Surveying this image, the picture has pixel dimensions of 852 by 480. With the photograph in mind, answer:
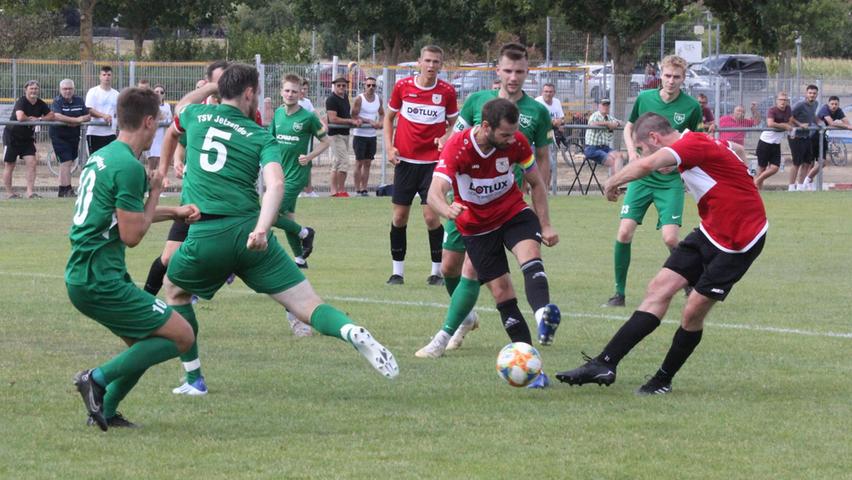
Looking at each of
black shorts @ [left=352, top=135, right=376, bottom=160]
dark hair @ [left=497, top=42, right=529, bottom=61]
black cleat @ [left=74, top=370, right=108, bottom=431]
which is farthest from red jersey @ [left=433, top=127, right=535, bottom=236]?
black shorts @ [left=352, top=135, right=376, bottom=160]

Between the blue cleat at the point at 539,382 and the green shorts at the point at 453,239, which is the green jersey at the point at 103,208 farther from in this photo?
the green shorts at the point at 453,239

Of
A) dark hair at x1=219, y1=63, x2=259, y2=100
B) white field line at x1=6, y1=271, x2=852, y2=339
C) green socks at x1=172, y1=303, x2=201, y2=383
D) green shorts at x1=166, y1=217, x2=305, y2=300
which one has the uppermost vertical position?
dark hair at x1=219, y1=63, x2=259, y2=100

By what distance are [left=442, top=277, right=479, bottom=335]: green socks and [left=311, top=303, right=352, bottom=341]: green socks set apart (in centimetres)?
182

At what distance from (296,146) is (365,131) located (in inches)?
391

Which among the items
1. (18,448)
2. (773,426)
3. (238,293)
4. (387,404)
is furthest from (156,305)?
(238,293)

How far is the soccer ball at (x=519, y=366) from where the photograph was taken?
7.30 m

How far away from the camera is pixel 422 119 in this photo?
1298 cm

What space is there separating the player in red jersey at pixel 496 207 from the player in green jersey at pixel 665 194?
313 cm

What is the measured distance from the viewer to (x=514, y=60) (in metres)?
9.44

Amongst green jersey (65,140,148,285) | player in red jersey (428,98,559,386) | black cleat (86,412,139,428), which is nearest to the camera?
green jersey (65,140,148,285)

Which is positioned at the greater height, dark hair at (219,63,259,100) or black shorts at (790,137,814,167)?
dark hair at (219,63,259,100)

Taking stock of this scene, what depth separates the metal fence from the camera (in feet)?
90.3

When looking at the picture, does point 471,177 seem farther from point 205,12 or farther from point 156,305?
point 205,12

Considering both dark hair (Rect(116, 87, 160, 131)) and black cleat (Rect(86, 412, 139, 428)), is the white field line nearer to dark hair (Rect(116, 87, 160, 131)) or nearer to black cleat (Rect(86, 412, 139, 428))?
black cleat (Rect(86, 412, 139, 428))
